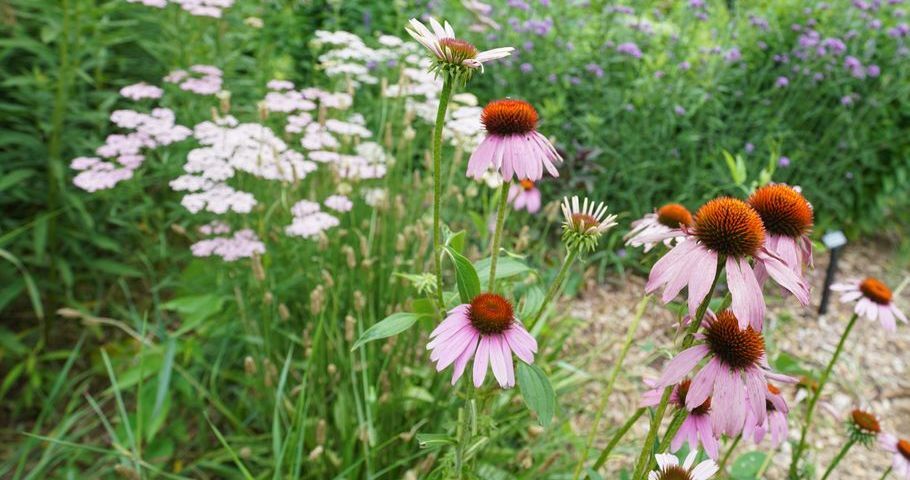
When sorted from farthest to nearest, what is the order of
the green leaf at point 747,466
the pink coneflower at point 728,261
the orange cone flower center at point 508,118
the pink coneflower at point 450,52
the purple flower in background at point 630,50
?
the purple flower in background at point 630,50 < the green leaf at point 747,466 < the orange cone flower center at point 508,118 < the pink coneflower at point 450,52 < the pink coneflower at point 728,261

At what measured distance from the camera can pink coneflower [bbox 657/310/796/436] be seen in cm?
80

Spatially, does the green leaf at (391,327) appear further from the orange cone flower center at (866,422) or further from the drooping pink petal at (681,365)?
the orange cone flower center at (866,422)

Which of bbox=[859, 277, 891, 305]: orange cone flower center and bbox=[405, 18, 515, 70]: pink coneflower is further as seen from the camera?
bbox=[859, 277, 891, 305]: orange cone flower center

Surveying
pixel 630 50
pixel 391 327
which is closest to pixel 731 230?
pixel 391 327

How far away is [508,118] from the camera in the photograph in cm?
97

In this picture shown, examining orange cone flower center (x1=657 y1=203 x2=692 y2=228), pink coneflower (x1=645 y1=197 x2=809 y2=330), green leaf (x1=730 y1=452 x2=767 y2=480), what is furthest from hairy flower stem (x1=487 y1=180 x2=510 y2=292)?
green leaf (x1=730 y1=452 x2=767 y2=480)

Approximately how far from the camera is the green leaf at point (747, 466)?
128 cm

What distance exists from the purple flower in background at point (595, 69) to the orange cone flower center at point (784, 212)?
7.84ft

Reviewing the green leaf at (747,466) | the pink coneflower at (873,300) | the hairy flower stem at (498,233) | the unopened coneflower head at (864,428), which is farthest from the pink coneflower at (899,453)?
the hairy flower stem at (498,233)

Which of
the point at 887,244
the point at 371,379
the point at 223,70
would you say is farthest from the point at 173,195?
the point at 887,244

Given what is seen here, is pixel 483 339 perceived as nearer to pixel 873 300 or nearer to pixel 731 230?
pixel 731 230

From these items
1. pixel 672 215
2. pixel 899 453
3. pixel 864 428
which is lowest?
pixel 899 453

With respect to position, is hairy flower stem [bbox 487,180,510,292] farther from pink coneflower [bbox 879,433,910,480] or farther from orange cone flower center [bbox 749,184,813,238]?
pink coneflower [bbox 879,433,910,480]

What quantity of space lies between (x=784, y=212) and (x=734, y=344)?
214 millimetres
